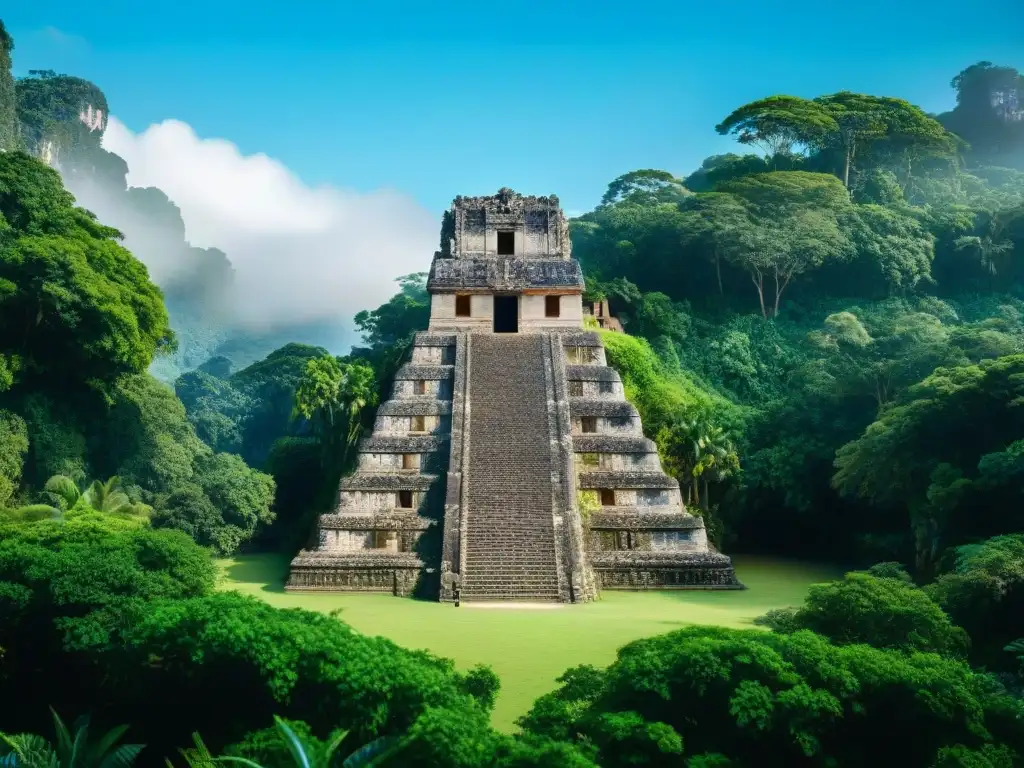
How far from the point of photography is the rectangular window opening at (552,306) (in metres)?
25.7

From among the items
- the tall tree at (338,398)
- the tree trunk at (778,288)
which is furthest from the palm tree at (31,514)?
the tree trunk at (778,288)

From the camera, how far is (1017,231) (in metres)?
36.2

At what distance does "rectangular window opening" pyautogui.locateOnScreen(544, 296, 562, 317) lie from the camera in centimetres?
2567

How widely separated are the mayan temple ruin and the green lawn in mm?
666

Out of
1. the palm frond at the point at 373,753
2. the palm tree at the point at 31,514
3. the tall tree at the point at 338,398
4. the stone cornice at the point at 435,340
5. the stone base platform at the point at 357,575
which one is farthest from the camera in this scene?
the tall tree at the point at 338,398

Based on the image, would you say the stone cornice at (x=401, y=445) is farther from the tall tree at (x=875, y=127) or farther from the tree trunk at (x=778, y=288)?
the tall tree at (x=875, y=127)

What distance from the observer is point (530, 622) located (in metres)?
14.1

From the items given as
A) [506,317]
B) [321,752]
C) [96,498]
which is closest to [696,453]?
[506,317]

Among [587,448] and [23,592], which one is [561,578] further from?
[23,592]

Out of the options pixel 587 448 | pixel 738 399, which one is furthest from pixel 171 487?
pixel 738 399

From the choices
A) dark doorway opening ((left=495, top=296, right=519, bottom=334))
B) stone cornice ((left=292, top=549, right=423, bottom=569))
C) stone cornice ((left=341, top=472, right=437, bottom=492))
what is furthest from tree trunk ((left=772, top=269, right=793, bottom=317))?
stone cornice ((left=292, top=549, right=423, bottom=569))

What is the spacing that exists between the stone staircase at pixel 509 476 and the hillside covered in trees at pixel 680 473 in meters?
3.98

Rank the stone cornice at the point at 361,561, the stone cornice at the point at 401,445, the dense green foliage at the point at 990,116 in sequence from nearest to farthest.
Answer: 1. the stone cornice at the point at 361,561
2. the stone cornice at the point at 401,445
3. the dense green foliage at the point at 990,116

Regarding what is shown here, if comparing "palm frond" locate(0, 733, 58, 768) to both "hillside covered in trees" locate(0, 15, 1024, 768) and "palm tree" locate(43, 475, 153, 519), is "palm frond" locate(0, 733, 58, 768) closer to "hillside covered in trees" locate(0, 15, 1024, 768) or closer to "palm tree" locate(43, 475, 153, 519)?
"hillside covered in trees" locate(0, 15, 1024, 768)
